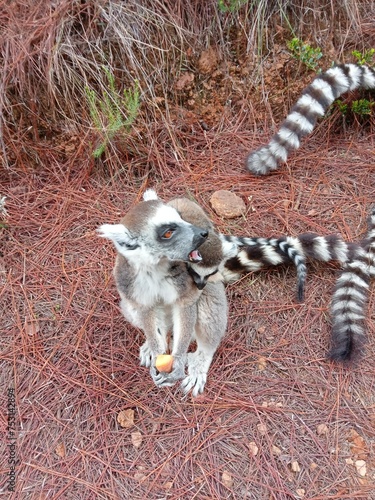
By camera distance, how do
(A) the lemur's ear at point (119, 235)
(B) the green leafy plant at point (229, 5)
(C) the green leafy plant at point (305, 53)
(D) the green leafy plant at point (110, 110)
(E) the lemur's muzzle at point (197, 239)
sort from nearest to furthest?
1. (A) the lemur's ear at point (119, 235)
2. (E) the lemur's muzzle at point (197, 239)
3. (D) the green leafy plant at point (110, 110)
4. (B) the green leafy plant at point (229, 5)
5. (C) the green leafy plant at point (305, 53)

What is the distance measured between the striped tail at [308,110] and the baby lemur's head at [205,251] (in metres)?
1.07

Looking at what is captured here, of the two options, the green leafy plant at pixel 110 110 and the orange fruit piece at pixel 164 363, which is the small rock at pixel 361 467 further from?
the green leafy plant at pixel 110 110

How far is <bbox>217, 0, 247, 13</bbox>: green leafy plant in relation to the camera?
3.82 meters

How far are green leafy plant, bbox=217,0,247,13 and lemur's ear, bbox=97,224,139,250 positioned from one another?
2353 millimetres

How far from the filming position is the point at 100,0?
3660 mm

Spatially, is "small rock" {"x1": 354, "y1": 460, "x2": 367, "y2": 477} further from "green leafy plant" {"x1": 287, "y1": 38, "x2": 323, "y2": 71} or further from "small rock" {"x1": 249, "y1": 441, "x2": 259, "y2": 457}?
"green leafy plant" {"x1": 287, "y1": 38, "x2": 323, "y2": 71}

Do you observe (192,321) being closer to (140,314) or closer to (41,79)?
(140,314)

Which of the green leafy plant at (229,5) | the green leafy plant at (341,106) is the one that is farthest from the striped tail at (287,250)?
the green leafy plant at (229,5)

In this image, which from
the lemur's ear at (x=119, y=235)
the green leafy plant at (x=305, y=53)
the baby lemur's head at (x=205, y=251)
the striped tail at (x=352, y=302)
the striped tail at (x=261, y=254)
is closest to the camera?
the lemur's ear at (x=119, y=235)

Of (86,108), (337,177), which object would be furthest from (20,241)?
(337,177)

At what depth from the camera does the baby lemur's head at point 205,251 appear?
9.15ft

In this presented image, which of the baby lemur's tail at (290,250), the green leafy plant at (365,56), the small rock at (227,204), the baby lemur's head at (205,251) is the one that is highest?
the green leafy plant at (365,56)

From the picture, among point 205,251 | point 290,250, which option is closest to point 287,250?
point 290,250

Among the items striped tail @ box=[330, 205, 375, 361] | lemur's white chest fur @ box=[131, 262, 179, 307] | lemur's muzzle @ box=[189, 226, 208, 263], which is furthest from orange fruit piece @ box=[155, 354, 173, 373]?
striped tail @ box=[330, 205, 375, 361]
